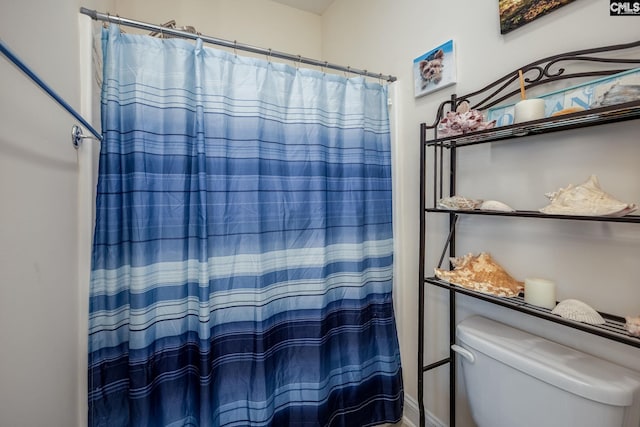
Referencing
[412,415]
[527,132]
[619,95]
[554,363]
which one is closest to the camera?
[619,95]

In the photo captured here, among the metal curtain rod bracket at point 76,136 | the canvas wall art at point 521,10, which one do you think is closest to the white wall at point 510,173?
the canvas wall art at point 521,10

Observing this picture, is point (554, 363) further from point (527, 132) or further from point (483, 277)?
point (527, 132)

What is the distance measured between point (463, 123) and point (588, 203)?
1.40 feet

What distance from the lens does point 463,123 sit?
A: 0.96 m

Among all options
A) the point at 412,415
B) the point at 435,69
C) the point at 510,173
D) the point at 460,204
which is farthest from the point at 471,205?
the point at 412,415

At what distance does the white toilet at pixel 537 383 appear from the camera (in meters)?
0.69

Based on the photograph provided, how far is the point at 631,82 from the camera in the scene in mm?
651

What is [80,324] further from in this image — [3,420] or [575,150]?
[575,150]

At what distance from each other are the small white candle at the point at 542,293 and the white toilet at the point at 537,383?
6.3 inches

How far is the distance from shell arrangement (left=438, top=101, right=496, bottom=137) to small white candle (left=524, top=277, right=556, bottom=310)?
0.51 m

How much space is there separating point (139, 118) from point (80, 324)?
75 centimetres

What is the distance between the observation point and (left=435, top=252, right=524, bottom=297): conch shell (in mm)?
924

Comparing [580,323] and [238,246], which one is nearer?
[580,323]

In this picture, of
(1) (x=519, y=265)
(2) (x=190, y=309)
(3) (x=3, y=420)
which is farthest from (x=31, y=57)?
(1) (x=519, y=265)
